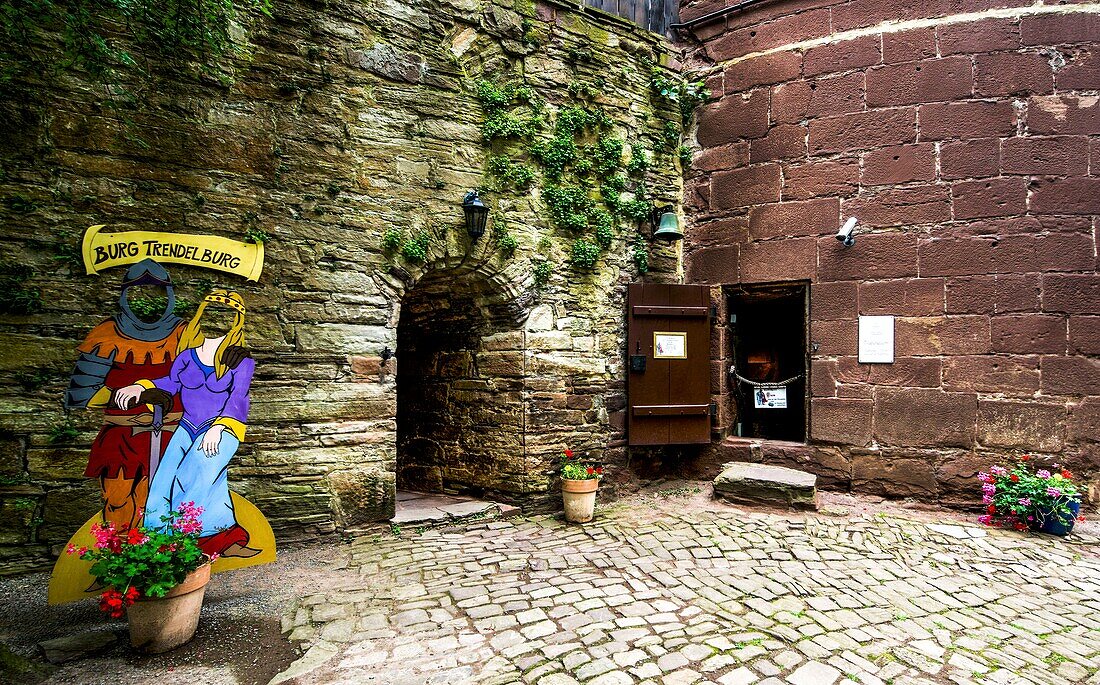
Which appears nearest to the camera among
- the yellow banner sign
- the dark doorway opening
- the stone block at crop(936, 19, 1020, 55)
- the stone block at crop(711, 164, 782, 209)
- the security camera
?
the yellow banner sign

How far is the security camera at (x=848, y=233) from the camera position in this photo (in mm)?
5723

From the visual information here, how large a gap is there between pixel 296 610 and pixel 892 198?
6.44m

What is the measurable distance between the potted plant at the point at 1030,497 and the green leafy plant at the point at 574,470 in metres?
3.57

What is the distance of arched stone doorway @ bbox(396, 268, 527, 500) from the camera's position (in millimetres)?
5562

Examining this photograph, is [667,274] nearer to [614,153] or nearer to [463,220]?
[614,153]

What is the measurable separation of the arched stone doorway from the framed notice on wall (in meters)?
1.58

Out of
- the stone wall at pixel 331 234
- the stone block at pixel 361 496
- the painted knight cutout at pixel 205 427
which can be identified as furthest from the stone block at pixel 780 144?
the painted knight cutout at pixel 205 427

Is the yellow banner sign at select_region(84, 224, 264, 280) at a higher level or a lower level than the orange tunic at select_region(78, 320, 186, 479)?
higher

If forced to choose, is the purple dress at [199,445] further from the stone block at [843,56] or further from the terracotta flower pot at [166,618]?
the stone block at [843,56]

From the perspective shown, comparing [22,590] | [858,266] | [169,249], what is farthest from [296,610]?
[858,266]

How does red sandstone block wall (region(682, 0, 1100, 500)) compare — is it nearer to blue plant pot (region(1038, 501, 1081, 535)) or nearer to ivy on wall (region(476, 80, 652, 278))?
blue plant pot (region(1038, 501, 1081, 535))

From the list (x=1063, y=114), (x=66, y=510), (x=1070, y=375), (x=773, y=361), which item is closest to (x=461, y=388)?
(x=66, y=510)

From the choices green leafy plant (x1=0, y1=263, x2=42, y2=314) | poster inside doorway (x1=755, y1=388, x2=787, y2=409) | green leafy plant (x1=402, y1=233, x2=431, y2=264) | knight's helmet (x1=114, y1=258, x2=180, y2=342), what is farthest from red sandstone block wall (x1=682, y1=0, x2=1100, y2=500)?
green leafy plant (x1=0, y1=263, x2=42, y2=314)

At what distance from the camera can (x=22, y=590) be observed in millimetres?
3527
